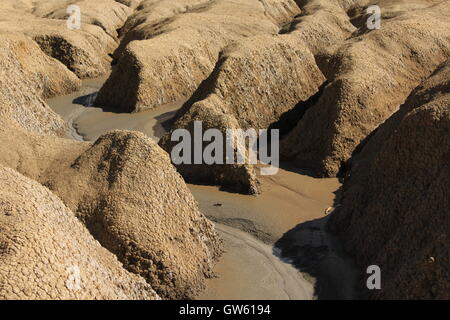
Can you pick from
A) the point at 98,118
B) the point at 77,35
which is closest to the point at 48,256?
the point at 98,118

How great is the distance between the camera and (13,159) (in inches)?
350

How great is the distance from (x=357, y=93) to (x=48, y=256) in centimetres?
927

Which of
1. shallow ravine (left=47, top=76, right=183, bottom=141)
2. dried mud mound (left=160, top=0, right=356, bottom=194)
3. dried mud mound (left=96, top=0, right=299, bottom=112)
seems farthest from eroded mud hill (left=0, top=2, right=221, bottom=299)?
dried mud mound (left=96, top=0, right=299, bottom=112)

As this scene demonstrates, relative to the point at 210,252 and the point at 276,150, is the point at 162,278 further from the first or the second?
the point at 276,150

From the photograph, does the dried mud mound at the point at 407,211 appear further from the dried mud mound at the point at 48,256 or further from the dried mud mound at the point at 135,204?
the dried mud mound at the point at 48,256

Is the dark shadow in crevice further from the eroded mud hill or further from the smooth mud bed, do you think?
the eroded mud hill

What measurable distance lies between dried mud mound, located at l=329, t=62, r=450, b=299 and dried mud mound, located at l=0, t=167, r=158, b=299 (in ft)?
10.7

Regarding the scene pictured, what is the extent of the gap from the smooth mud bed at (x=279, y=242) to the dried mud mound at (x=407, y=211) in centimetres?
47

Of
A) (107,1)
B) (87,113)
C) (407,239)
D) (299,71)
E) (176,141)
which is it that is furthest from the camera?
(107,1)

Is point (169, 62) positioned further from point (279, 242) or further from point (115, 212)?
point (115, 212)

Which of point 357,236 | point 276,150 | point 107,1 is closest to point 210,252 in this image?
point 357,236

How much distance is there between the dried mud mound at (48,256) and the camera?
515 centimetres

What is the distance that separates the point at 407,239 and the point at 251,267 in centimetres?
244
